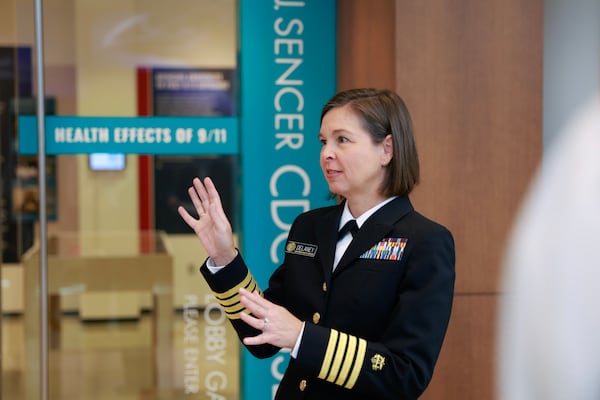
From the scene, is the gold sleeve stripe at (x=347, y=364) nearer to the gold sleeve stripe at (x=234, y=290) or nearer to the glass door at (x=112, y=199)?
the gold sleeve stripe at (x=234, y=290)

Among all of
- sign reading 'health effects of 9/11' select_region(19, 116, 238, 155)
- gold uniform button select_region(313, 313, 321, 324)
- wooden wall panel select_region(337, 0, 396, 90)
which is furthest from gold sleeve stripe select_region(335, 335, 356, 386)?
sign reading 'health effects of 9/11' select_region(19, 116, 238, 155)

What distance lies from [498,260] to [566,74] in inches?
33.1

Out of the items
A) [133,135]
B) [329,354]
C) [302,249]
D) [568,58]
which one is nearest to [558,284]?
[568,58]

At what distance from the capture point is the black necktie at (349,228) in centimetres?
208

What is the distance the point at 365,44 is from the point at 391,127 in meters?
1.57

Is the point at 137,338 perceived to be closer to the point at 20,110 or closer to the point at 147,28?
the point at 20,110

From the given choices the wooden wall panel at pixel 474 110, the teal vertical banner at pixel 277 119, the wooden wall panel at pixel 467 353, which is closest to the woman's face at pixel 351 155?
the wooden wall panel at pixel 474 110

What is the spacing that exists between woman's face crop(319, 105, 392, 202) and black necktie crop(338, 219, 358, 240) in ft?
0.24

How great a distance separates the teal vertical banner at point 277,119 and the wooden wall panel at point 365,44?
0.35 ft

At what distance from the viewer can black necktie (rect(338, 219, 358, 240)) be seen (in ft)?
6.81

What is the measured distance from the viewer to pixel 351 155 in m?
2.02

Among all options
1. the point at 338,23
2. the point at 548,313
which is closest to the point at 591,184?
the point at 548,313

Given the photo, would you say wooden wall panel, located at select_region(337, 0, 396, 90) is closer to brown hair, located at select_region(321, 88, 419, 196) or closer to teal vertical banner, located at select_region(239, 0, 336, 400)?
teal vertical banner, located at select_region(239, 0, 336, 400)

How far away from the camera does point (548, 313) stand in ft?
11.3
